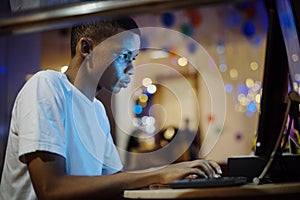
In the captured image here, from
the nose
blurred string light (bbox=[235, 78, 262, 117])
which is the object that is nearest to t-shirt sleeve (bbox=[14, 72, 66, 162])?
the nose

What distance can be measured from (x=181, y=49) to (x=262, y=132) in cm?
261

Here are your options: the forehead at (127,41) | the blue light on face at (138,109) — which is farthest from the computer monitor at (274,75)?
the blue light on face at (138,109)

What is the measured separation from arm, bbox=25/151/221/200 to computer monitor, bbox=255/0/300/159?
216mm

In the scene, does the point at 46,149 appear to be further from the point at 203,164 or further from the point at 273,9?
the point at 273,9

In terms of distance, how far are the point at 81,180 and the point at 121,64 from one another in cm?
43

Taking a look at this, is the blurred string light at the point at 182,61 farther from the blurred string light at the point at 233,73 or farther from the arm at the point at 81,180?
the arm at the point at 81,180

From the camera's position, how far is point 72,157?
43.8 inches

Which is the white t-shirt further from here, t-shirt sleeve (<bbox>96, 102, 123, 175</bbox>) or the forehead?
the forehead

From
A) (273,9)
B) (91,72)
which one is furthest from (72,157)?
(273,9)

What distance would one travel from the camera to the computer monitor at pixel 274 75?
105 cm

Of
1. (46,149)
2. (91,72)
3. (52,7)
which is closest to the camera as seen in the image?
(52,7)

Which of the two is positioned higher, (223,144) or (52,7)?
(52,7)

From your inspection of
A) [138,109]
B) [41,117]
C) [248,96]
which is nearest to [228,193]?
[41,117]

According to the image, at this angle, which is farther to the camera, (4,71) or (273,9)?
(4,71)
